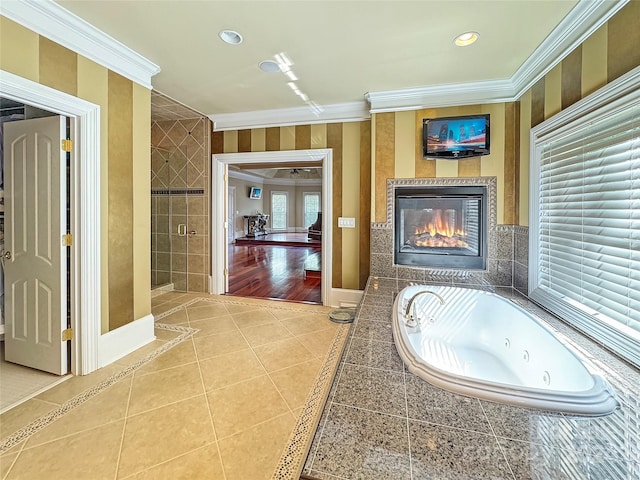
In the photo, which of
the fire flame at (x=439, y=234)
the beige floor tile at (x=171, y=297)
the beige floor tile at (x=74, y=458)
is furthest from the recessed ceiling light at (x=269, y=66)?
the beige floor tile at (x=171, y=297)

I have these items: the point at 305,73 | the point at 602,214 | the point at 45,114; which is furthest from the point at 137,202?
the point at 602,214

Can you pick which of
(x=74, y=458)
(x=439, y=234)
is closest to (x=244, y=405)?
(x=74, y=458)

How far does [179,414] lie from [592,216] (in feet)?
9.65

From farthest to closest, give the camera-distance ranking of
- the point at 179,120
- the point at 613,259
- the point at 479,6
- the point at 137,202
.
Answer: the point at 179,120 → the point at 137,202 → the point at 479,6 → the point at 613,259

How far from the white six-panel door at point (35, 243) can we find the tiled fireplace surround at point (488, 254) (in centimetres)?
284

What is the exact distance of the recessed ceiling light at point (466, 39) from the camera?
208 cm

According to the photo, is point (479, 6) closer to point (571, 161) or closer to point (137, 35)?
point (571, 161)

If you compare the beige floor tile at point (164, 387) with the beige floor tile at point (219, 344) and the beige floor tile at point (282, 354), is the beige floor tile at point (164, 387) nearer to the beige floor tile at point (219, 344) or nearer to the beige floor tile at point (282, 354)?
the beige floor tile at point (219, 344)

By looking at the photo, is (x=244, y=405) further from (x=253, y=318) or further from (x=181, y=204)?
(x=181, y=204)

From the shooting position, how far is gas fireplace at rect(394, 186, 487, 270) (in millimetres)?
3006

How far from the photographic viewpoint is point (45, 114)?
2.23 metres

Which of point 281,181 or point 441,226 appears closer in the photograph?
point 441,226

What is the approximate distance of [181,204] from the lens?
163 inches

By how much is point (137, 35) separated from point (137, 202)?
4.33ft
